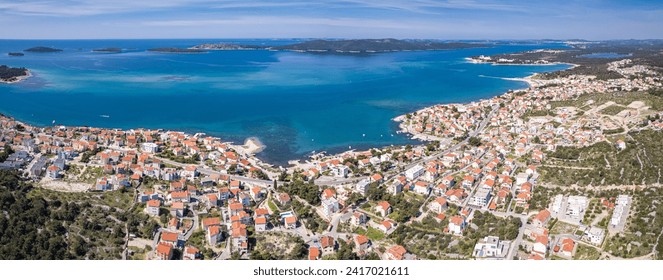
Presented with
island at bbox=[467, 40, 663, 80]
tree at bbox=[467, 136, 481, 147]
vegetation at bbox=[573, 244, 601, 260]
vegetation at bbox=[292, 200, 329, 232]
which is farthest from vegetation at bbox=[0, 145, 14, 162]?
island at bbox=[467, 40, 663, 80]

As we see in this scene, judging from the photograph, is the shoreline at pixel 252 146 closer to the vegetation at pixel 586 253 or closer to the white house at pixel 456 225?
the white house at pixel 456 225

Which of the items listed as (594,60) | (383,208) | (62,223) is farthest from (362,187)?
(594,60)

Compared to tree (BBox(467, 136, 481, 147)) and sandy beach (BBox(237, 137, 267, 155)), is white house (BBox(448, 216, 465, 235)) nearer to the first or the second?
tree (BBox(467, 136, 481, 147))

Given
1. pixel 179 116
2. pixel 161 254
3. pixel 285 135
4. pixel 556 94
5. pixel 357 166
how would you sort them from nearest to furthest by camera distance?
pixel 161 254
pixel 357 166
pixel 285 135
pixel 179 116
pixel 556 94

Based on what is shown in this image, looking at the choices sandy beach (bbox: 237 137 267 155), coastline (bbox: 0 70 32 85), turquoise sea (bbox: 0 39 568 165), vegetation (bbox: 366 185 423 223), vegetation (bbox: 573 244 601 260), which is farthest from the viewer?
coastline (bbox: 0 70 32 85)

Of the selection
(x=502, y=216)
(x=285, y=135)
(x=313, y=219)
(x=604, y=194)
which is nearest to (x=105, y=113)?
(x=285, y=135)

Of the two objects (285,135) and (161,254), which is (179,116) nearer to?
(285,135)
